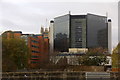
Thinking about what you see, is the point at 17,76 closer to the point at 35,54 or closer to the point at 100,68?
the point at 100,68

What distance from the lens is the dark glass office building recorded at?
25.3ft

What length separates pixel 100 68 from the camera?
17.0 feet

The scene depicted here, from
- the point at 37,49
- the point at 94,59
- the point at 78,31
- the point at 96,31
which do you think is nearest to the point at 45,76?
the point at 94,59

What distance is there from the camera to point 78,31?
8.32 meters

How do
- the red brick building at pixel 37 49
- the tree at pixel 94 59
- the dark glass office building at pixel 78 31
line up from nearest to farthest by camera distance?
1. the tree at pixel 94 59
2. the red brick building at pixel 37 49
3. the dark glass office building at pixel 78 31

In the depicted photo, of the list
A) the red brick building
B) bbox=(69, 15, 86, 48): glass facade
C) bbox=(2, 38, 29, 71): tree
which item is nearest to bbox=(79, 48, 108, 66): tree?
the red brick building

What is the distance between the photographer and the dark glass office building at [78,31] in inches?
304

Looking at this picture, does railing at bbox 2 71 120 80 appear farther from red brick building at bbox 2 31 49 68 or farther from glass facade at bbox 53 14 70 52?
glass facade at bbox 53 14 70 52

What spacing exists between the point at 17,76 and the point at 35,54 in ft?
10.6

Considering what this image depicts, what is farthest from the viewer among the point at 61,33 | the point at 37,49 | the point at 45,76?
the point at 61,33

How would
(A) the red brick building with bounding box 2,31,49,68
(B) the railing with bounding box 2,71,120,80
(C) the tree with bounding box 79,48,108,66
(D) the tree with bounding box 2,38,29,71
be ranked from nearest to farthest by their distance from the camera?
(B) the railing with bounding box 2,71,120,80 → (D) the tree with bounding box 2,38,29,71 → (C) the tree with bounding box 79,48,108,66 → (A) the red brick building with bounding box 2,31,49,68

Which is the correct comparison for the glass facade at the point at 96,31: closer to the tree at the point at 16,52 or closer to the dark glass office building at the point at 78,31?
the dark glass office building at the point at 78,31

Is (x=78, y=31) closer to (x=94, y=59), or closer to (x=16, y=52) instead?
(x=94, y=59)

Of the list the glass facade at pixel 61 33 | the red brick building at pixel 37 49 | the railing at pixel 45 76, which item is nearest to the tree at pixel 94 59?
the railing at pixel 45 76
